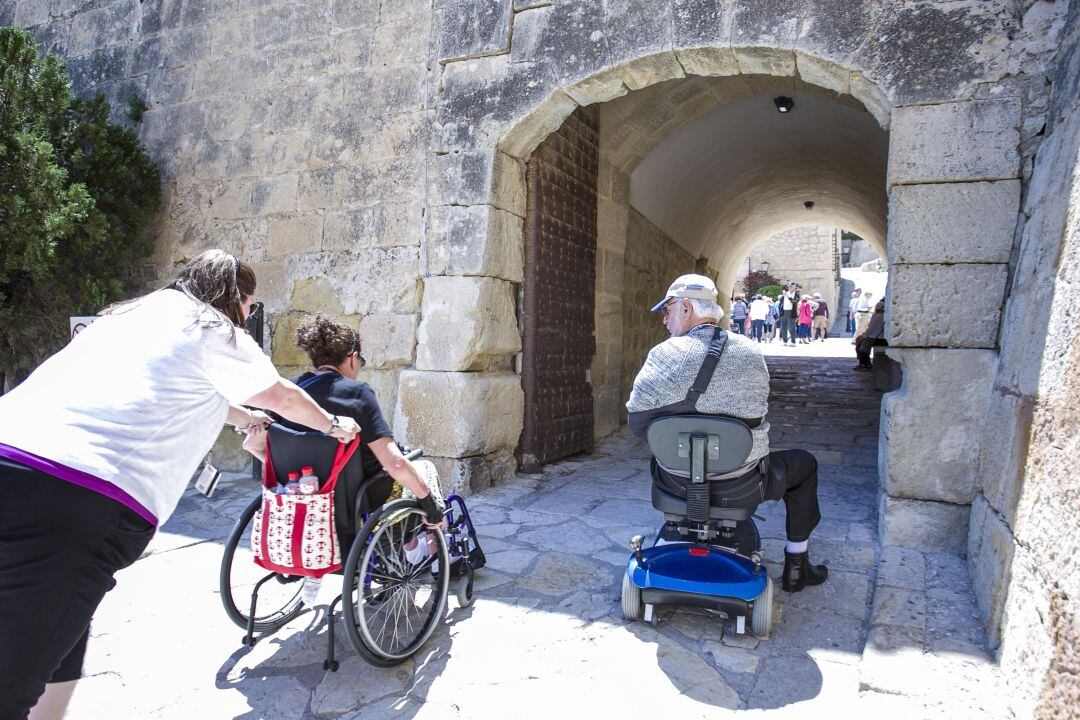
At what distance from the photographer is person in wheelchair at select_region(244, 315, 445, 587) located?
93.0 inches

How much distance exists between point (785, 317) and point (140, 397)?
54.5 feet

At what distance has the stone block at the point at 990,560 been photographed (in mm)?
2332

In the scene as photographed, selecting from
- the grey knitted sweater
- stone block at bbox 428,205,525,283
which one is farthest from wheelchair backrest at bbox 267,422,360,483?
stone block at bbox 428,205,525,283

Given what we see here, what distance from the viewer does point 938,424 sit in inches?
130

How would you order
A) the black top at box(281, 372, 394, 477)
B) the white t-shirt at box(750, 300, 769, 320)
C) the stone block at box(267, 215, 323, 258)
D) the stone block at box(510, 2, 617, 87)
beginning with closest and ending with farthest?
the black top at box(281, 372, 394, 477) < the stone block at box(510, 2, 617, 87) < the stone block at box(267, 215, 323, 258) < the white t-shirt at box(750, 300, 769, 320)

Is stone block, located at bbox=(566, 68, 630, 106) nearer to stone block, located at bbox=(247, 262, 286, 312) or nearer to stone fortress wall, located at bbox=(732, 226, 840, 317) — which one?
stone block, located at bbox=(247, 262, 286, 312)

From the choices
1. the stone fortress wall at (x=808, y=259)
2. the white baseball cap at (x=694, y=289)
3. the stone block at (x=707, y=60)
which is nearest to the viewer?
the white baseball cap at (x=694, y=289)

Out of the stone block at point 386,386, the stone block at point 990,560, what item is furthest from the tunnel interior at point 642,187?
the stone block at point 990,560

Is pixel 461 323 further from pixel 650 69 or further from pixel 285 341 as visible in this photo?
pixel 650 69

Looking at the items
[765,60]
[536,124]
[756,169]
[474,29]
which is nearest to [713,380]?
[765,60]

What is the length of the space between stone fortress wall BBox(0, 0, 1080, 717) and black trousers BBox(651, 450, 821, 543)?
649mm

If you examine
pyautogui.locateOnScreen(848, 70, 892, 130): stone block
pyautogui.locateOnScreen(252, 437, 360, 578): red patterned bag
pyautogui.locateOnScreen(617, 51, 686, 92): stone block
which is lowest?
pyautogui.locateOnScreen(252, 437, 360, 578): red patterned bag

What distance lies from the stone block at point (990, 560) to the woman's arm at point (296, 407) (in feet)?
7.07

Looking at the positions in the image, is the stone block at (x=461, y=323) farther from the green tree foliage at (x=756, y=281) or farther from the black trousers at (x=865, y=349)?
the green tree foliage at (x=756, y=281)
